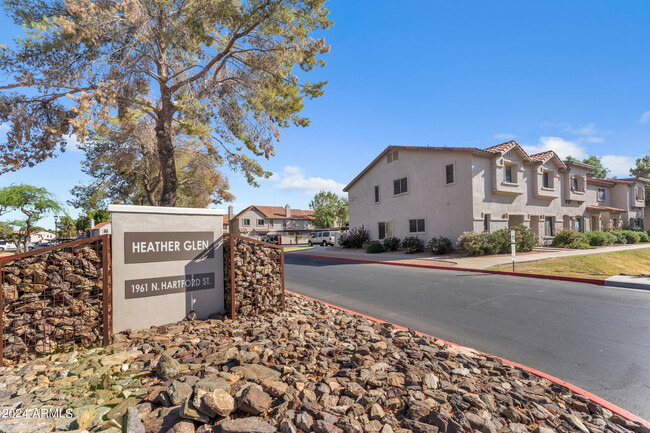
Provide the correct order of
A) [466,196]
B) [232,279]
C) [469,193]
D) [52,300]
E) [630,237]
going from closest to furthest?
[52,300] → [232,279] → [469,193] → [466,196] → [630,237]

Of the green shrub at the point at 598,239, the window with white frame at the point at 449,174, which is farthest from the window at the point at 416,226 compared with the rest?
the green shrub at the point at 598,239

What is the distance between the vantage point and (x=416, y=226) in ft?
77.7

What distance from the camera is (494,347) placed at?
194 inches

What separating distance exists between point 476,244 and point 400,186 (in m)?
8.80

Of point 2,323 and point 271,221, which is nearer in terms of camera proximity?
point 2,323

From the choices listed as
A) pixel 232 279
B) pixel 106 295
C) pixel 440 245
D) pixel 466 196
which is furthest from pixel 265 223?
pixel 106 295

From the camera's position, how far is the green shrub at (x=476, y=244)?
18062mm

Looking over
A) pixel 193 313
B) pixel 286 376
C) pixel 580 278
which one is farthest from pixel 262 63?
pixel 580 278

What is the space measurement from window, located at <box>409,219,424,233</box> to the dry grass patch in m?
8.88

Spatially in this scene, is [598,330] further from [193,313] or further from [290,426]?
[193,313]

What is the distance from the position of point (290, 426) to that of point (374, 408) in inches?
32.3

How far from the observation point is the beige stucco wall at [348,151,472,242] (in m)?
20.5

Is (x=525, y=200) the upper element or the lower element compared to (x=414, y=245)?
upper

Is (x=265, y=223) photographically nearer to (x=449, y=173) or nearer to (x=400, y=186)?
(x=400, y=186)
